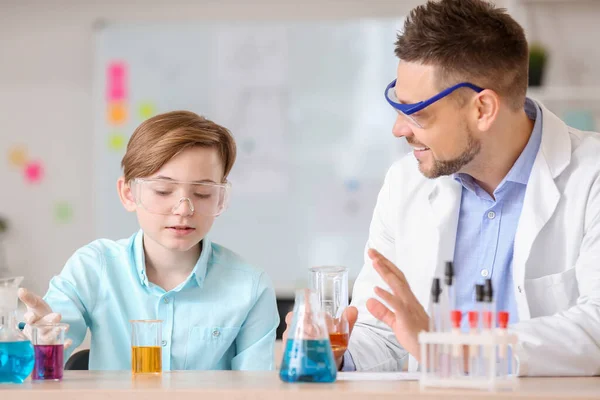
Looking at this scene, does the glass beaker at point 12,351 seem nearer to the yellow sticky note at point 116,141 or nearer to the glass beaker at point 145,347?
the glass beaker at point 145,347

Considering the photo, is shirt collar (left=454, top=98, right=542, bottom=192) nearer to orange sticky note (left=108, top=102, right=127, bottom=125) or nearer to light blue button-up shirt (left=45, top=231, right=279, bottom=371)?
light blue button-up shirt (left=45, top=231, right=279, bottom=371)

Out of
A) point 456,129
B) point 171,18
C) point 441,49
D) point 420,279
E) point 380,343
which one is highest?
point 171,18

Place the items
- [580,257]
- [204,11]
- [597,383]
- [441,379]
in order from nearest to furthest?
1. [441,379]
2. [597,383]
3. [580,257]
4. [204,11]

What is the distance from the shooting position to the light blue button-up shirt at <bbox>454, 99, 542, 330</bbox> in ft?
7.06

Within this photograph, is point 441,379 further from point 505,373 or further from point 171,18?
point 171,18

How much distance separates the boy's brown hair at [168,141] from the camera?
84.5 inches

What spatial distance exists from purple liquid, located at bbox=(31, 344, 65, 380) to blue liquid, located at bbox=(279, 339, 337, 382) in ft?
1.48

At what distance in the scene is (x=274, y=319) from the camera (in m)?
2.20

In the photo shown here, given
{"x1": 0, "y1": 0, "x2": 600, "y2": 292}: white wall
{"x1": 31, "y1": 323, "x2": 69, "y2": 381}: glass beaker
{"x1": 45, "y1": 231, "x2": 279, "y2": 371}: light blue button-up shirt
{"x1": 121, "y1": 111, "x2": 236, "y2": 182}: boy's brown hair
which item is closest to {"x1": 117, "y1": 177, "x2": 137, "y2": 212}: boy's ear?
{"x1": 121, "y1": 111, "x2": 236, "y2": 182}: boy's brown hair

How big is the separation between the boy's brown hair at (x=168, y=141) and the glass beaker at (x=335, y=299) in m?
0.65

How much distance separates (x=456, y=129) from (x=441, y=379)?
0.91 metres

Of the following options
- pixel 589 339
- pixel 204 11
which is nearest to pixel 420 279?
pixel 589 339

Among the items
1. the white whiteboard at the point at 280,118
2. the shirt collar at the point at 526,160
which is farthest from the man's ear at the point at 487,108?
the white whiteboard at the point at 280,118

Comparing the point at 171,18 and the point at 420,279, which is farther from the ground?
the point at 171,18
